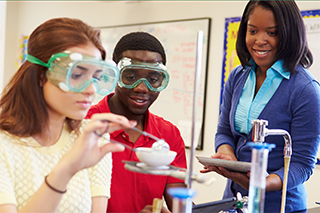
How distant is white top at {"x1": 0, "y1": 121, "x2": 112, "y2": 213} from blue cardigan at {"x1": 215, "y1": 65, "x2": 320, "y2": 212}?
767 millimetres

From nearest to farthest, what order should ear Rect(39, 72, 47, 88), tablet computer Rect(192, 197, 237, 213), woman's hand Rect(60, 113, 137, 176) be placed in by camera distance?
woman's hand Rect(60, 113, 137, 176) → ear Rect(39, 72, 47, 88) → tablet computer Rect(192, 197, 237, 213)

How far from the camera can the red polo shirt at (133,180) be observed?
163 centimetres

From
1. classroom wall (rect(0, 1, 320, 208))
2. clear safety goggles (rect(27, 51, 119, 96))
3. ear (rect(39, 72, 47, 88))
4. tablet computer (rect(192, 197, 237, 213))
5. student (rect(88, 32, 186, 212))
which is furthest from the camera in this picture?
classroom wall (rect(0, 1, 320, 208))

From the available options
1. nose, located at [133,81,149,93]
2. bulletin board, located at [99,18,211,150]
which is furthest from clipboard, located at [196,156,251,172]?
bulletin board, located at [99,18,211,150]

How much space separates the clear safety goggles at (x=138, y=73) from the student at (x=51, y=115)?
31 centimetres

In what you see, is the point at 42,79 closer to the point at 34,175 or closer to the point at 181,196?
the point at 34,175

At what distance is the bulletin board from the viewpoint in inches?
147

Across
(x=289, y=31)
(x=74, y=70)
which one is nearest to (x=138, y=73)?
(x=74, y=70)

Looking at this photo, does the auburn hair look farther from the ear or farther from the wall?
the wall

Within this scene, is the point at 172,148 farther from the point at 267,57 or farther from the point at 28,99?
the point at 28,99

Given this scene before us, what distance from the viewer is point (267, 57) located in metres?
1.77

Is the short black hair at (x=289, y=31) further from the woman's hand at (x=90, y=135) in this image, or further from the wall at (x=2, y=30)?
the wall at (x=2, y=30)

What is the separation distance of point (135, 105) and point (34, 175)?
60 cm

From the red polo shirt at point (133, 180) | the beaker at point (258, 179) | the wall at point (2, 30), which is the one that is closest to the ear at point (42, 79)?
the red polo shirt at point (133, 180)
